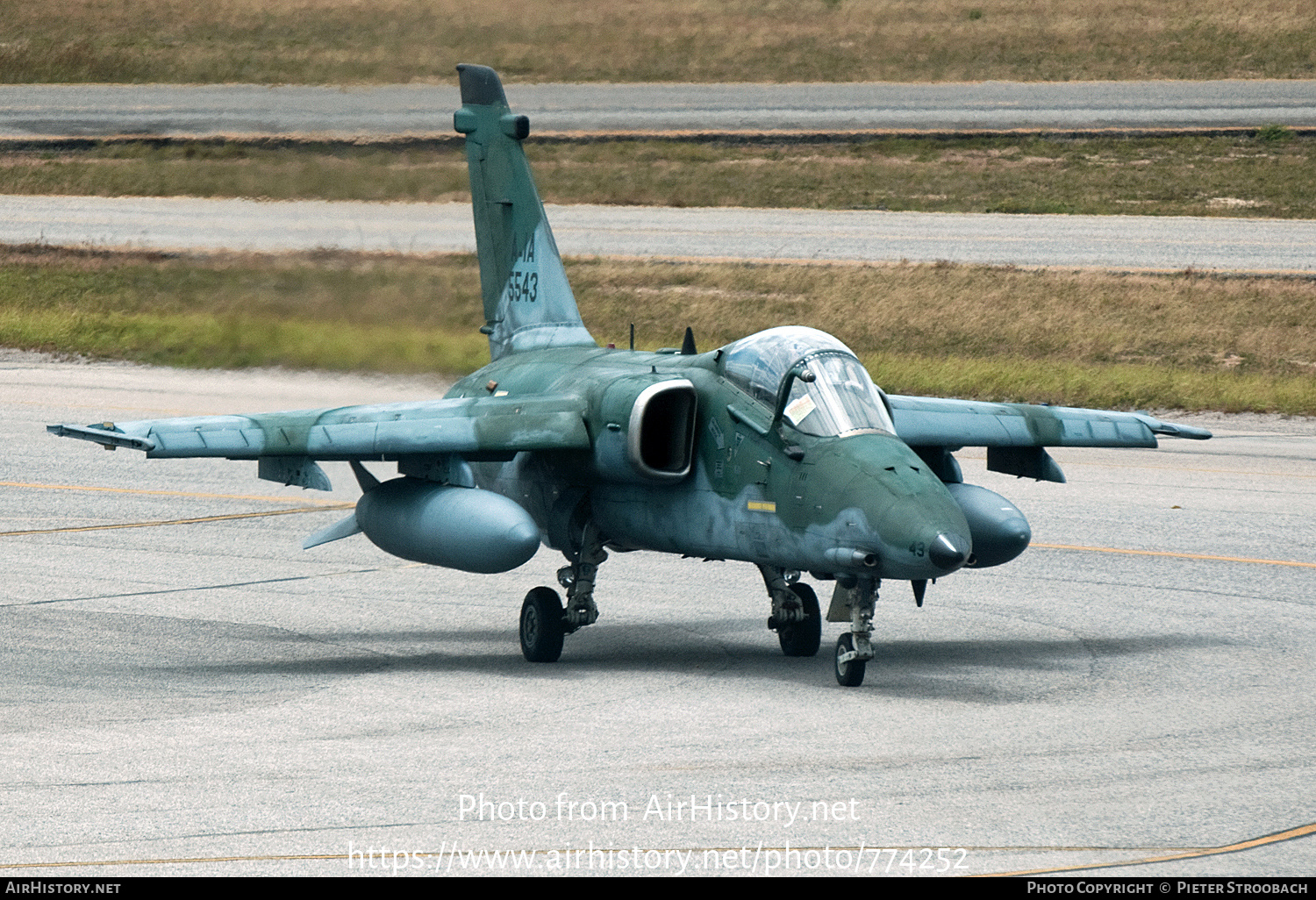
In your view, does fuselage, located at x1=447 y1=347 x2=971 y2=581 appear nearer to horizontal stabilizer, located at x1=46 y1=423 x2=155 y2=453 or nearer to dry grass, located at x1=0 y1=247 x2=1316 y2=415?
horizontal stabilizer, located at x1=46 y1=423 x2=155 y2=453

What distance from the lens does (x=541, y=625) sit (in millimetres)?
17734

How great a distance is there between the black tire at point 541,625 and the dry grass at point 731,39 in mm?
23418

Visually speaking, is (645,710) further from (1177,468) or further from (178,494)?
(1177,468)

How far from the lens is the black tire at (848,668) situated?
16.0m

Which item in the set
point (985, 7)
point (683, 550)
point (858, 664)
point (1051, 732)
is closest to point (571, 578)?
point (683, 550)

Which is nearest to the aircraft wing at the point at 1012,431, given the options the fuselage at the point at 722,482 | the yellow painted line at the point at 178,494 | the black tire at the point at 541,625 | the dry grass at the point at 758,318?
the fuselage at the point at 722,482

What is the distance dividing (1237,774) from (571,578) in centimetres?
700

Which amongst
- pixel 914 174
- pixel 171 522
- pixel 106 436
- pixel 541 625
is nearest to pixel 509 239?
pixel 541 625

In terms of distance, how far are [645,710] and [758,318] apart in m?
25.2

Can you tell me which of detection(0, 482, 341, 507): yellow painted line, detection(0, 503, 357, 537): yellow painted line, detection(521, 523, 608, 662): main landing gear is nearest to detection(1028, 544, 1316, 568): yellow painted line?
detection(521, 523, 608, 662): main landing gear

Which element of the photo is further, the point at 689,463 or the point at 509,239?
the point at 509,239

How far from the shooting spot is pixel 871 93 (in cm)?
6144

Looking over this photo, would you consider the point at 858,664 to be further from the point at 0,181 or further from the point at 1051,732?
the point at 0,181

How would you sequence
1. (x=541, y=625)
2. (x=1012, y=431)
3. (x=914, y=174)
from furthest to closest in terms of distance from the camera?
(x=914, y=174) < (x=1012, y=431) < (x=541, y=625)
